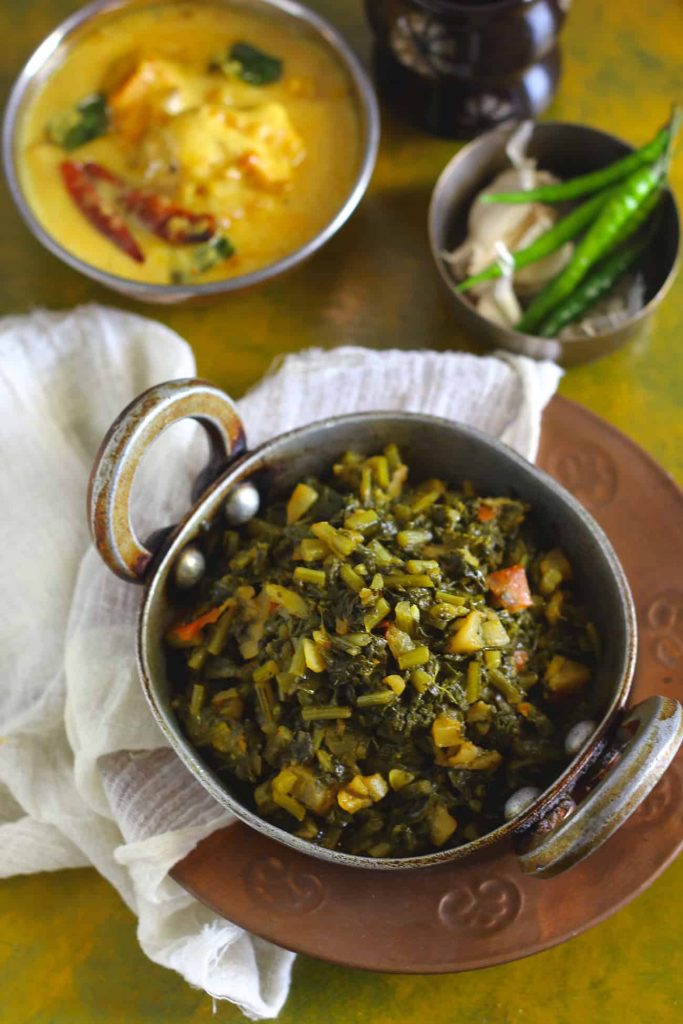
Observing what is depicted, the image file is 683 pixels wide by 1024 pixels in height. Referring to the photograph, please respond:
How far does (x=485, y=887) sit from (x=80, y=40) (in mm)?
1492

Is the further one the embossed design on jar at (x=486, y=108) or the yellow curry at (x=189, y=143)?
the embossed design on jar at (x=486, y=108)

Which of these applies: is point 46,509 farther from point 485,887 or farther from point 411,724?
point 485,887

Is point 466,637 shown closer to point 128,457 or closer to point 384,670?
point 384,670

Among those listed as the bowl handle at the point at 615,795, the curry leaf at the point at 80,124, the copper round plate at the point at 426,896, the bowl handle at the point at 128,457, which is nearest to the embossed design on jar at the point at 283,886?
the copper round plate at the point at 426,896

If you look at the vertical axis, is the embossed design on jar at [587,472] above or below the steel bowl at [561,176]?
below

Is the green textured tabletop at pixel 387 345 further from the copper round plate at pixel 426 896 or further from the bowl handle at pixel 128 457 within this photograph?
the bowl handle at pixel 128 457

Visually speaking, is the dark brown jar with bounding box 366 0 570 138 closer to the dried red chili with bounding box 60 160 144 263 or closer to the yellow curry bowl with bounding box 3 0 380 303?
the yellow curry bowl with bounding box 3 0 380 303

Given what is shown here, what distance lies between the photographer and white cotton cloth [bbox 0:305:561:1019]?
4.20 feet

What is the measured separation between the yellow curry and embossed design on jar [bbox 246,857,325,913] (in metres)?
0.89

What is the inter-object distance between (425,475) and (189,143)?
26.6 inches

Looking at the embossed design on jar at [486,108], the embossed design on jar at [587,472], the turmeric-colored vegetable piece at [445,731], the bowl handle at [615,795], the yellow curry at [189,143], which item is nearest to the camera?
the bowl handle at [615,795]

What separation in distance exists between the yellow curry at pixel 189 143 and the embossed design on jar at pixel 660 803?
955 millimetres

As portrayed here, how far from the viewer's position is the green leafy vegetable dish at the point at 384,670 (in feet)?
3.74

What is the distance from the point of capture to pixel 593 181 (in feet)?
5.57
